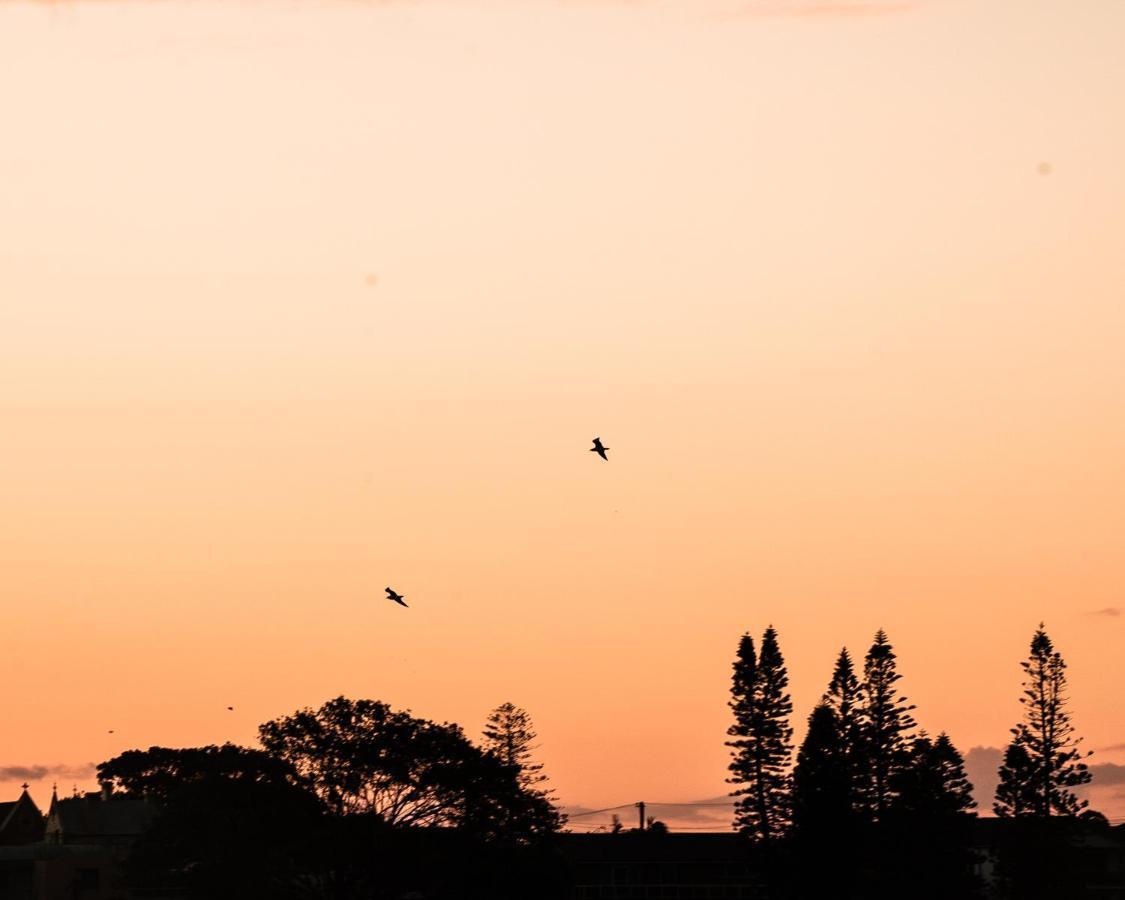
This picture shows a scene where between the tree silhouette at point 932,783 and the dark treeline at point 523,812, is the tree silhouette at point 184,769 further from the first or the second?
the tree silhouette at point 932,783

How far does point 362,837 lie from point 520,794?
892 cm

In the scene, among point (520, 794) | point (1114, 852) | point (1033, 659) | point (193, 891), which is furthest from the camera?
point (1114, 852)

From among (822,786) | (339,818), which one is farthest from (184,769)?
(822,786)

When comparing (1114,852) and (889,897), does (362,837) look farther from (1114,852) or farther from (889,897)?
(1114,852)

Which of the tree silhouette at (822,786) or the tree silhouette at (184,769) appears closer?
the tree silhouette at (184,769)

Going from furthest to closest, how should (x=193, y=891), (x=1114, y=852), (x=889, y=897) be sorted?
(x=1114, y=852), (x=889, y=897), (x=193, y=891)

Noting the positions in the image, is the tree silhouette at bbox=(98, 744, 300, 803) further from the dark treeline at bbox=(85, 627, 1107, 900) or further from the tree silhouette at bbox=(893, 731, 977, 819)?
the tree silhouette at bbox=(893, 731, 977, 819)

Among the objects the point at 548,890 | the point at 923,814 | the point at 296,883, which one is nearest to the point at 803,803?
the point at 923,814

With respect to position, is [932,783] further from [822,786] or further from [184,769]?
[184,769]

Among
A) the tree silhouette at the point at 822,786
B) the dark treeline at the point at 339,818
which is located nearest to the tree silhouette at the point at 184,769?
the dark treeline at the point at 339,818

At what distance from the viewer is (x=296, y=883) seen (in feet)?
311

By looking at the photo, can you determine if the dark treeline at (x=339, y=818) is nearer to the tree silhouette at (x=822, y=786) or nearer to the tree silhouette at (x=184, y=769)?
the tree silhouette at (x=184, y=769)

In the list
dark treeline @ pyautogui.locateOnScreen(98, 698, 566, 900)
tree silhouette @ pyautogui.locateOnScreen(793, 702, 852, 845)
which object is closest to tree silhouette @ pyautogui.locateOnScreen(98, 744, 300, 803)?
dark treeline @ pyautogui.locateOnScreen(98, 698, 566, 900)

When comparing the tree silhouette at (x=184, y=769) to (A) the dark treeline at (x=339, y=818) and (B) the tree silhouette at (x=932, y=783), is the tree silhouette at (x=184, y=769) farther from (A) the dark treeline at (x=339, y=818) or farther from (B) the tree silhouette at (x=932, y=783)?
(B) the tree silhouette at (x=932, y=783)
